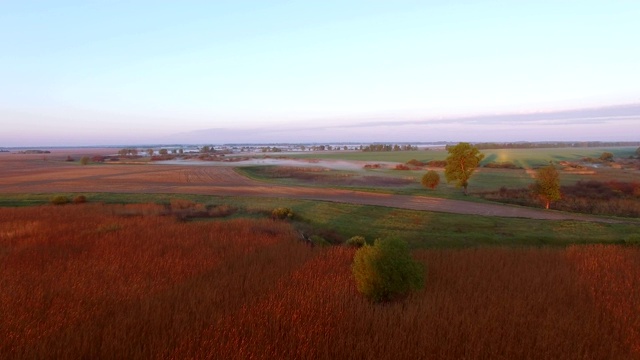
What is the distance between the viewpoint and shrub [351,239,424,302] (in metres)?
9.04

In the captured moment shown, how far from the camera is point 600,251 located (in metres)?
13.8

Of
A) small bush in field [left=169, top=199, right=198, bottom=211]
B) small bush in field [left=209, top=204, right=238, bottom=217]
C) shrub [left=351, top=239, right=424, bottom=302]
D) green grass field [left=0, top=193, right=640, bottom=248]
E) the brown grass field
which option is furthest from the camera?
small bush in field [left=169, top=199, right=198, bottom=211]

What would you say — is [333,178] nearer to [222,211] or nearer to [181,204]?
[181,204]

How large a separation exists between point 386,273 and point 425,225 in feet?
43.3

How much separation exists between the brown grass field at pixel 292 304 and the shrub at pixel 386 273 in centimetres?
34

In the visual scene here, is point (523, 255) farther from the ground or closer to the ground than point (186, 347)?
closer to the ground

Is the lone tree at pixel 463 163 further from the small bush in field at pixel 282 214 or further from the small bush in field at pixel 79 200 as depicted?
the small bush in field at pixel 79 200

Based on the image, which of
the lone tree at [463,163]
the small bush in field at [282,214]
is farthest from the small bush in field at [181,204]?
the lone tree at [463,163]

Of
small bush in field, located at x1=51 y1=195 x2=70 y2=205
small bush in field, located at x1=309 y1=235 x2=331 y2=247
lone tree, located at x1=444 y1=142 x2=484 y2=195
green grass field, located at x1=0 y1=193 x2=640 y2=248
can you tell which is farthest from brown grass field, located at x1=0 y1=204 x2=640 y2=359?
lone tree, located at x1=444 y1=142 x2=484 y2=195

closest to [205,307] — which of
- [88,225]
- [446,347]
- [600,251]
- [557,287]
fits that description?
[446,347]

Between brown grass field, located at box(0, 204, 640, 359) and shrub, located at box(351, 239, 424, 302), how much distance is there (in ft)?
1.11

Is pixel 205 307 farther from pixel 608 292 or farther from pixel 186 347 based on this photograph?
pixel 608 292

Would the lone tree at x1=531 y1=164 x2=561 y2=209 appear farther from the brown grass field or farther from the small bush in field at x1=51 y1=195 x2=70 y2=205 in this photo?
the small bush in field at x1=51 y1=195 x2=70 y2=205

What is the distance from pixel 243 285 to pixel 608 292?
350 inches
